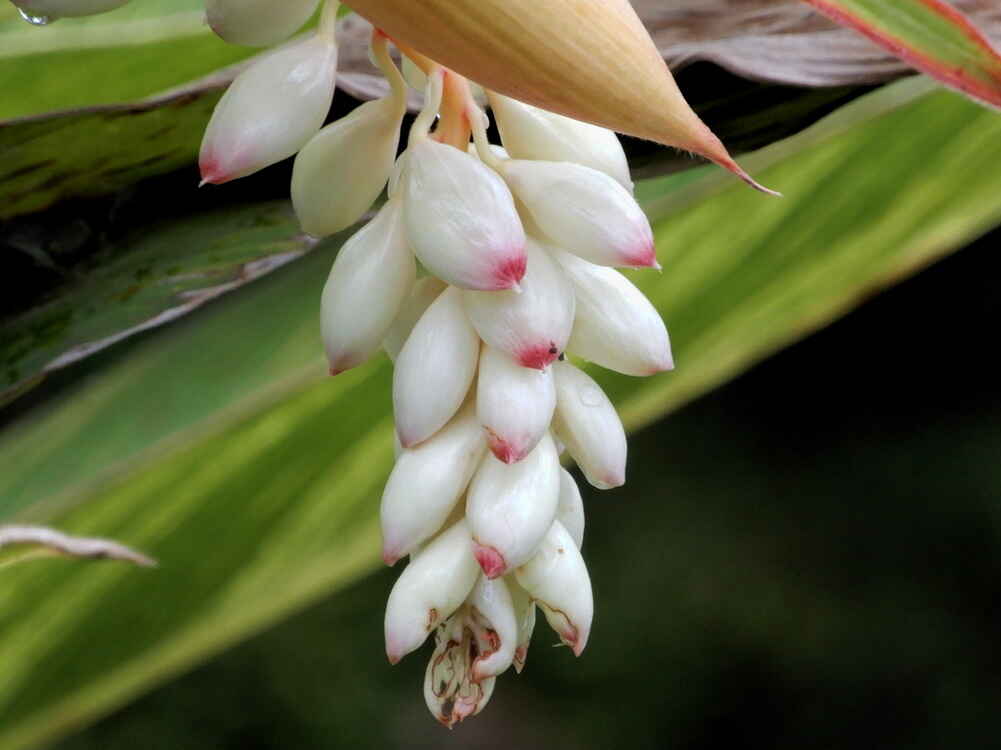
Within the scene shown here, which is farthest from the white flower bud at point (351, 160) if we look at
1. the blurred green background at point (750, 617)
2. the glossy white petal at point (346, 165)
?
the blurred green background at point (750, 617)

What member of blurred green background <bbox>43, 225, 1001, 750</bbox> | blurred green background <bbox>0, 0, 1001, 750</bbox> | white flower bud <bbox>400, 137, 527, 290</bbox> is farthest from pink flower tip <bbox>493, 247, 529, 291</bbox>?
blurred green background <bbox>43, 225, 1001, 750</bbox>

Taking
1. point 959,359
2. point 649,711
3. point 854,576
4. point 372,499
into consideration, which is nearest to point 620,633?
point 649,711

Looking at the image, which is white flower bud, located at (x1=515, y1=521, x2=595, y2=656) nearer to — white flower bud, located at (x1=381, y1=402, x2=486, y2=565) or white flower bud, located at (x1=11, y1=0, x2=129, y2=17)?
white flower bud, located at (x1=381, y1=402, x2=486, y2=565)

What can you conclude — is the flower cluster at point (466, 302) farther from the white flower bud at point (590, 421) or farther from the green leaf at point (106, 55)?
the green leaf at point (106, 55)

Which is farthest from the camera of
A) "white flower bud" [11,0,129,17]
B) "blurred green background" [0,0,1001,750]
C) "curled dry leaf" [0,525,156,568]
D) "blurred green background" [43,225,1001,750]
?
"blurred green background" [43,225,1001,750]

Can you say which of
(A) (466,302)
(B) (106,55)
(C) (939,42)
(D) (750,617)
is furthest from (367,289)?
(D) (750,617)

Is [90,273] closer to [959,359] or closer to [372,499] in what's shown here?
[372,499]
